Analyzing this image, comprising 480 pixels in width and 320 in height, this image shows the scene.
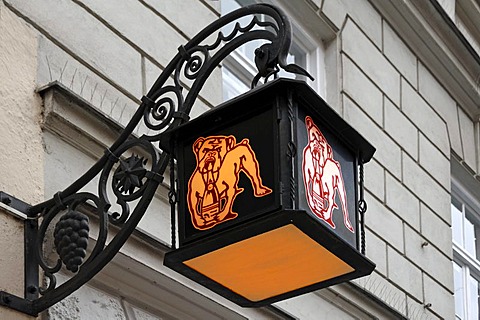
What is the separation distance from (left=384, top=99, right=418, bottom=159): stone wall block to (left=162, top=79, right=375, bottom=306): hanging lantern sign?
15.3 ft

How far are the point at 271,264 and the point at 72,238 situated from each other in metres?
0.91

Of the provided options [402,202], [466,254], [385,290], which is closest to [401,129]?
[402,202]

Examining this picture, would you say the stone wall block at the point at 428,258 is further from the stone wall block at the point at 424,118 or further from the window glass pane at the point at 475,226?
the window glass pane at the point at 475,226

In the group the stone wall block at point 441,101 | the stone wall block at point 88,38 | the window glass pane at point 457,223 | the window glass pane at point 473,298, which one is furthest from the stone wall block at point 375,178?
the stone wall block at point 88,38

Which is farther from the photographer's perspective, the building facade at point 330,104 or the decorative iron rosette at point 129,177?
the building facade at point 330,104

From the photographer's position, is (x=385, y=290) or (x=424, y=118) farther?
(x=424, y=118)

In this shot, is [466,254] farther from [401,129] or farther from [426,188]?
[401,129]

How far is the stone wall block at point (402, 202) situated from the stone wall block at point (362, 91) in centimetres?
48

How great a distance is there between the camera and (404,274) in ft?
30.3

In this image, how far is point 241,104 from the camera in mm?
4848

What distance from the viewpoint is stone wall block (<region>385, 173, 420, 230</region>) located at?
9.32 metres

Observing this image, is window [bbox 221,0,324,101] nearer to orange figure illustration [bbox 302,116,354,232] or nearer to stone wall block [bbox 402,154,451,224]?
stone wall block [bbox 402,154,451,224]

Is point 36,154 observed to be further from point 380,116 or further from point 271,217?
point 380,116

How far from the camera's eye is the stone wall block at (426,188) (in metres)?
9.80
